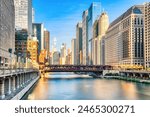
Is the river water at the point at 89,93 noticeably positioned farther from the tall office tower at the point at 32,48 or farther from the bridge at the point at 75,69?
the tall office tower at the point at 32,48

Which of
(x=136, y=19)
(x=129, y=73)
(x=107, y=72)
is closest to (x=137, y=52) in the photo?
(x=136, y=19)

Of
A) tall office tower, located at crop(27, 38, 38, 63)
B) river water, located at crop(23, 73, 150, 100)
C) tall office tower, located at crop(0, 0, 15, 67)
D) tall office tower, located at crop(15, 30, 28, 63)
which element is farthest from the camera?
tall office tower, located at crop(27, 38, 38, 63)

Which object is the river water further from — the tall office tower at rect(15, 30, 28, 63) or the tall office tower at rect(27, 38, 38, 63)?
the tall office tower at rect(27, 38, 38, 63)

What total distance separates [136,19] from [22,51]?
72.5 m

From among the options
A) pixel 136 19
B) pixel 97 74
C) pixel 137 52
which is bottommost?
pixel 97 74

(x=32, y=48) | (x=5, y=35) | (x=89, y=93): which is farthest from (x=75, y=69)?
(x=89, y=93)

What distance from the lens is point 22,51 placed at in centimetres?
17212

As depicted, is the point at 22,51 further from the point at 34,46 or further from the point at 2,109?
the point at 2,109

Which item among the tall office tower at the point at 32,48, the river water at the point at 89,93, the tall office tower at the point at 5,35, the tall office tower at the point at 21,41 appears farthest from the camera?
the tall office tower at the point at 32,48

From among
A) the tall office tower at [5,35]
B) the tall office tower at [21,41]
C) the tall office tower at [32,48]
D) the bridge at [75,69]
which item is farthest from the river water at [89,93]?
the tall office tower at [32,48]

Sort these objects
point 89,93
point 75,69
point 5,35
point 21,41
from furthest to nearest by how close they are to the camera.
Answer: point 21,41 < point 75,69 < point 5,35 < point 89,93

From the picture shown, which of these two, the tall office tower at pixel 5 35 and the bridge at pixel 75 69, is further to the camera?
the bridge at pixel 75 69

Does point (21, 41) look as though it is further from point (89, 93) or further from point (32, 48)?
point (89, 93)

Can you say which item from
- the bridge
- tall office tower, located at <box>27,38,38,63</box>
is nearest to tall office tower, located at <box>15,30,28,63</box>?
tall office tower, located at <box>27,38,38,63</box>
